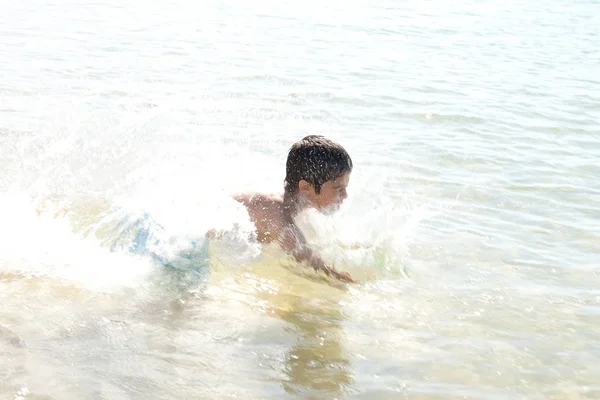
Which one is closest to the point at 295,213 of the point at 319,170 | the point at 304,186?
the point at 304,186

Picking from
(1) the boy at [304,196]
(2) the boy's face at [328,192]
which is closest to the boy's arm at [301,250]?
(1) the boy at [304,196]

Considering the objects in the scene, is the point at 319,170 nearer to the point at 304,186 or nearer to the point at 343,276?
the point at 304,186

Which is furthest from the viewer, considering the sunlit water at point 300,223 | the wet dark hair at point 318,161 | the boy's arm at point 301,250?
the boy's arm at point 301,250

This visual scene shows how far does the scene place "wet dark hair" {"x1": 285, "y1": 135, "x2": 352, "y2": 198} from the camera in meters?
4.61

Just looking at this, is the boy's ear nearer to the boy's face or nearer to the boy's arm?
the boy's face

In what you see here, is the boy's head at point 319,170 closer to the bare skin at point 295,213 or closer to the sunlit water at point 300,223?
the bare skin at point 295,213

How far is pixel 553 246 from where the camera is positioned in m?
5.44

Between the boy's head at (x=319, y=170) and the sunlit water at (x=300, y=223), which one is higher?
the boy's head at (x=319, y=170)

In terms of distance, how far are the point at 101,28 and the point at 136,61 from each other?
334 cm

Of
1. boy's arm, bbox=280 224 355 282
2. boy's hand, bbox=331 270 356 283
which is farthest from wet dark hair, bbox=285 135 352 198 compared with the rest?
boy's hand, bbox=331 270 356 283

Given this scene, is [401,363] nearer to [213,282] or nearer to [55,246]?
[213,282]

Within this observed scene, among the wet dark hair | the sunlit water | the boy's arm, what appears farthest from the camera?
the boy's arm

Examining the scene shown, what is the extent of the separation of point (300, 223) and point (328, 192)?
11.1 inches

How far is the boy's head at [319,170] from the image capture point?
461 cm
